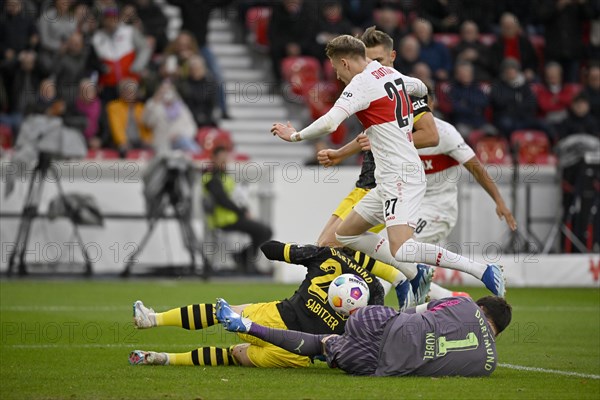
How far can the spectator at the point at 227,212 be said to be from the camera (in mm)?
18188

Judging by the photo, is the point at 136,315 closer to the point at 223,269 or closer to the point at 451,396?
the point at 451,396

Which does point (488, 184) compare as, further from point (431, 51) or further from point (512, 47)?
point (512, 47)

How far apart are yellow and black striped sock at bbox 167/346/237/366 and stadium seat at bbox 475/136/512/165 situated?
1197 centimetres

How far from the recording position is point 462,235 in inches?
746

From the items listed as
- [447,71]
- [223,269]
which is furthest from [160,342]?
[447,71]

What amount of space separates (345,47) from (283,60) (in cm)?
1282

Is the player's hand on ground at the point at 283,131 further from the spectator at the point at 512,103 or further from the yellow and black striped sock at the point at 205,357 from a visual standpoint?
the spectator at the point at 512,103

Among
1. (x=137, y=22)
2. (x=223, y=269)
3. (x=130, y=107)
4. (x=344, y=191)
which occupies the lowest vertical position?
(x=223, y=269)

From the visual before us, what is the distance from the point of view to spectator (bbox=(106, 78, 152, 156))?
19.7 meters

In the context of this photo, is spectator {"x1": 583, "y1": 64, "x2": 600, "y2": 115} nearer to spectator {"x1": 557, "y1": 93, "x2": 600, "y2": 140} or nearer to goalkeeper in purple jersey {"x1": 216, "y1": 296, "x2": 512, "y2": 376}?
spectator {"x1": 557, "y1": 93, "x2": 600, "y2": 140}

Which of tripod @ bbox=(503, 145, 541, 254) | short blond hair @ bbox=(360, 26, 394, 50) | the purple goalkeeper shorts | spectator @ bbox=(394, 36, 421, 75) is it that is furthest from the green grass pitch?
spectator @ bbox=(394, 36, 421, 75)

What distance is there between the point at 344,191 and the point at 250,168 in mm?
1599

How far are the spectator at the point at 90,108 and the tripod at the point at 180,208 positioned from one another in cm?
213

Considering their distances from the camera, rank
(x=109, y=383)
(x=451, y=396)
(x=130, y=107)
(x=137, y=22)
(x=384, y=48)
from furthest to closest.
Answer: (x=137, y=22) < (x=130, y=107) < (x=384, y=48) < (x=109, y=383) < (x=451, y=396)
